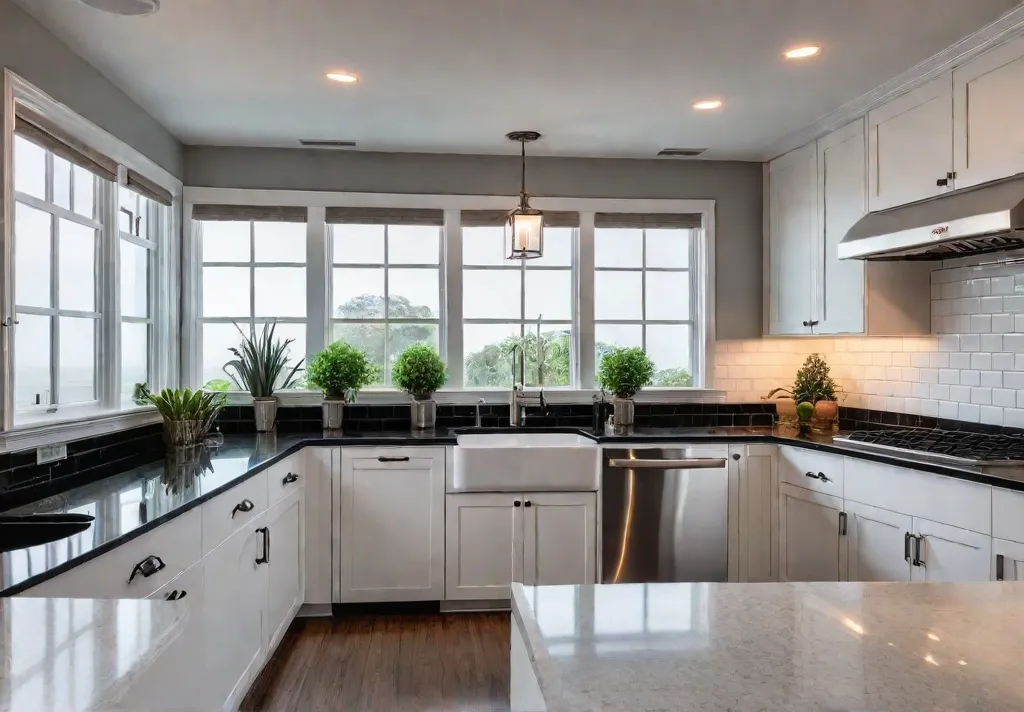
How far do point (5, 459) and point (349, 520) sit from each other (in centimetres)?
162

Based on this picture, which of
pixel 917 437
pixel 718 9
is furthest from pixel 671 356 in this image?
pixel 718 9

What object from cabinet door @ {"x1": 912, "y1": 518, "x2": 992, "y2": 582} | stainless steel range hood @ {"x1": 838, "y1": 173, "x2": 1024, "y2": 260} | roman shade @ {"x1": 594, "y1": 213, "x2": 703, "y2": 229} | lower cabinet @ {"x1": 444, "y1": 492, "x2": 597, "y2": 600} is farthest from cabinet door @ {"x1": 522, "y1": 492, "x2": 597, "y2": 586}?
stainless steel range hood @ {"x1": 838, "y1": 173, "x2": 1024, "y2": 260}

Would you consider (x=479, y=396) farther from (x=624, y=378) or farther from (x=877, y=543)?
(x=877, y=543)

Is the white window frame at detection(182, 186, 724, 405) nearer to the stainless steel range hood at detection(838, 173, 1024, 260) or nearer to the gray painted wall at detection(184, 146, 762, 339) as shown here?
the gray painted wall at detection(184, 146, 762, 339)

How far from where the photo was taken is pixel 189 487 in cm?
230

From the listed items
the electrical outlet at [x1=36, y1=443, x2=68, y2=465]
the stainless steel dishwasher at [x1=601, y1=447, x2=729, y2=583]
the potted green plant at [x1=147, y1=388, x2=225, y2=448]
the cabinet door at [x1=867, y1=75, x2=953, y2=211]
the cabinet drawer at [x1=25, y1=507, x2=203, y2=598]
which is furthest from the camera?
the stainless steel dishwasher at [x1=601, y1=447, x2=729, y2=583]

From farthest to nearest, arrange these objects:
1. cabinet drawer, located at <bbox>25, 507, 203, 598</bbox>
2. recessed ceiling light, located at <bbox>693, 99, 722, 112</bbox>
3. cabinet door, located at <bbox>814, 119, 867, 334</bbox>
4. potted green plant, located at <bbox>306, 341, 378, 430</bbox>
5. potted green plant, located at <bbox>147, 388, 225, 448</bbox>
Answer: potted green plant, located at <bbox>306, 341, 378, 430</bbox>, cabinet door, located at <bbox>814, 119, 867, 334</bbox>, recessed ceiling light, located at <bbox>693, 99, 722, 112</bbox>, potted green plant, located at <bbox>147, 388, 225, 448</bbox>, cabinet drawer, located at <bbox>25, 507, 203, 598</bbox>

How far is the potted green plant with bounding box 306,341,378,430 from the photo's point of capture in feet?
12.8

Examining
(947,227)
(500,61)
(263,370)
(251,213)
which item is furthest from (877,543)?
(251,213)

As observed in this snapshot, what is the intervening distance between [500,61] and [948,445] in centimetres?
241

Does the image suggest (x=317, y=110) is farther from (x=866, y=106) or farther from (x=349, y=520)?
(x=866, y=106)

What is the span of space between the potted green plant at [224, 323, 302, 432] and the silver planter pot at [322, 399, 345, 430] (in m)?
0.30

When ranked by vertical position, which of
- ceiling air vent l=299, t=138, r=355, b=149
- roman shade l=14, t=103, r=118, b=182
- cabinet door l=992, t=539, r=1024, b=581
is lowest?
cabinet door l=992, t=539, r=1024, b=581

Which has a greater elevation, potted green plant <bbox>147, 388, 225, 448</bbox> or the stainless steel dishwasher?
potted green plant <bbox>147, 388, 225, 448</bbox>
